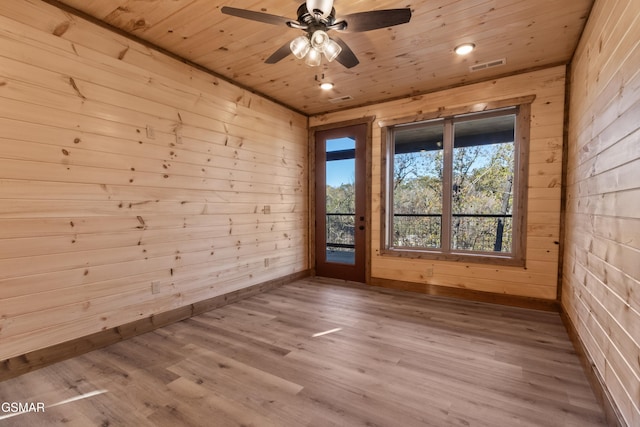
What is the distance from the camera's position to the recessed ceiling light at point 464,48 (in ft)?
9.19

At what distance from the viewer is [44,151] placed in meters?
2.12

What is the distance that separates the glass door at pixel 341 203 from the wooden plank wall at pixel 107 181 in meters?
1.41

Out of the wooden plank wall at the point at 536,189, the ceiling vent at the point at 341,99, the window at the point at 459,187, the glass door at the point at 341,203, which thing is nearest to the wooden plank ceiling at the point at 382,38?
the wooden plank wall at the point at 536,189

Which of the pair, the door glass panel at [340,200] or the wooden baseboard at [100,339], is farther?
the door glass panel at [340,200]

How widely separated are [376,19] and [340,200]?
10.3 ft

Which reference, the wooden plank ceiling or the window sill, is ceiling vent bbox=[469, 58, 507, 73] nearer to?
the wooden plank ceiling

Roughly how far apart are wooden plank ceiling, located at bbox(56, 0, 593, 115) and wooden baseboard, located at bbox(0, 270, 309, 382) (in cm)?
260

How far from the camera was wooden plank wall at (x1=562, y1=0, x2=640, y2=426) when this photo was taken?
1422 mm

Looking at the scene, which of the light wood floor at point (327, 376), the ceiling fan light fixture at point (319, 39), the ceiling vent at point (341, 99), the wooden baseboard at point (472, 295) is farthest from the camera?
the ceiling vent at point (341, 99)

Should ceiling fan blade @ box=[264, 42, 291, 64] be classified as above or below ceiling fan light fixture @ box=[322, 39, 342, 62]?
above

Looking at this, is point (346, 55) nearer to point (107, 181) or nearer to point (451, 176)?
point (107, 181)

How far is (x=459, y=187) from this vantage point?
12.9ft

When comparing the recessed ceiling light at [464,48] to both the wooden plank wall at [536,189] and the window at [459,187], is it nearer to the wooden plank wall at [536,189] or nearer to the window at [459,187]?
the wooden plank wall at [536,189]

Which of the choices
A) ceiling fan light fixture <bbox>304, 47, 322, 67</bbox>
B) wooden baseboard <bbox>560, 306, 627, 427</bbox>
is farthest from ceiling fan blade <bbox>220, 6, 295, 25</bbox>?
wooden baseboard <bbox>560, 306, 627, 427</bbox>
